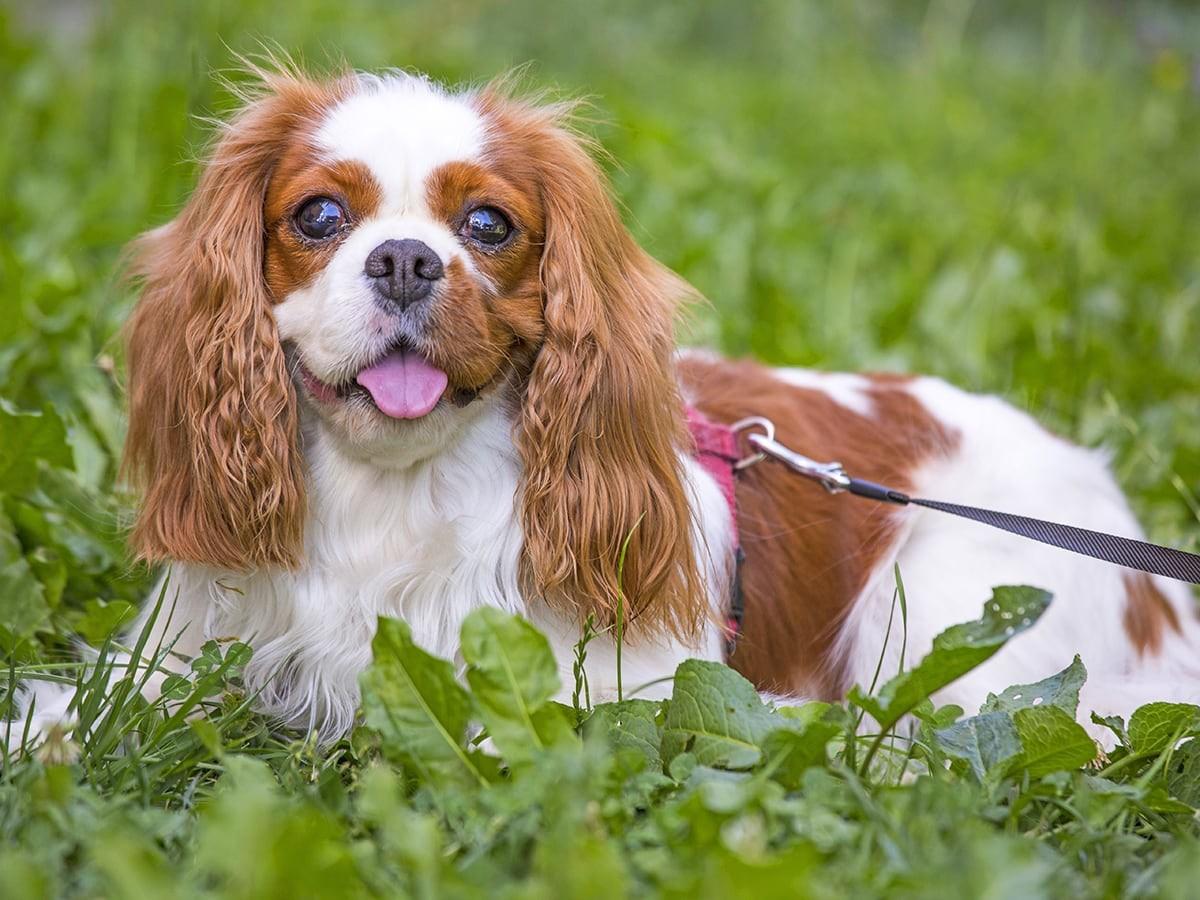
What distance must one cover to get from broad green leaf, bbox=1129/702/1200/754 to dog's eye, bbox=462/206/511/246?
4.67ft

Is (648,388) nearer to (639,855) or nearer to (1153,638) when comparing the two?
(639,855)

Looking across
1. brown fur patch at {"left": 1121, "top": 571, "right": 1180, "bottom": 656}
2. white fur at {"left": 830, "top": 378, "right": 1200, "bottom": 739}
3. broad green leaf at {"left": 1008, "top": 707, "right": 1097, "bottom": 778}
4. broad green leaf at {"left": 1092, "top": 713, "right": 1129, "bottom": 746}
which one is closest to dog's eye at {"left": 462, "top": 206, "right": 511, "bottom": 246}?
white fur at {"left": 830, "top": 378, "right": 1200, "bottom": 739}

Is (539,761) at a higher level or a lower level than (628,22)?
lower

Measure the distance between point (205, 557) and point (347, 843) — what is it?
761 mm

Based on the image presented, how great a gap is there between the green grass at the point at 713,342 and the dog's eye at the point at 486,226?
18.2 inches

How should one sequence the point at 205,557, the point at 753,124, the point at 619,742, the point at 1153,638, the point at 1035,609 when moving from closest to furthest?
the point at 1035,609
the point at 619,742
the point at 205,557
the point at 1153,638
the point at 753,124

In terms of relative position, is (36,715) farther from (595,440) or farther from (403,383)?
(595,440)

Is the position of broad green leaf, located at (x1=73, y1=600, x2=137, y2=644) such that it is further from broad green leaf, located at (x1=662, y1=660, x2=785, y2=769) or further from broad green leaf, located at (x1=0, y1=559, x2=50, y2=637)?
broad green leaf, located at (x1=662, y1=660, x2=785, y2=769)

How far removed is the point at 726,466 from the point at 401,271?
1.03 metres

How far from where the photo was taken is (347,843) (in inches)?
80.3

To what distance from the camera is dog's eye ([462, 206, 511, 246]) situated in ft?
8.36

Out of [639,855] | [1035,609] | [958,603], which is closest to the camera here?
[639,855]

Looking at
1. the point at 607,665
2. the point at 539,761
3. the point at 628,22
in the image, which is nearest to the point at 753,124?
the point at 628,22

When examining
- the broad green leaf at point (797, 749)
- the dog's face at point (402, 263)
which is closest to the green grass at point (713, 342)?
the broad green leaf at point (797, 749)
